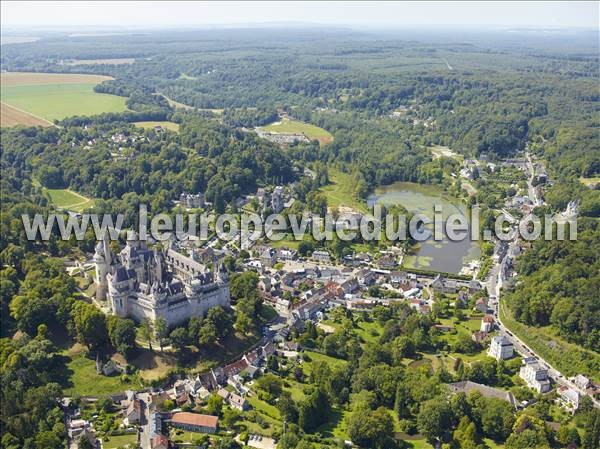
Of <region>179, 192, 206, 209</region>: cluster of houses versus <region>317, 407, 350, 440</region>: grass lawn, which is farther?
<region>179, 192, 206, 209</region>: cluster of houses

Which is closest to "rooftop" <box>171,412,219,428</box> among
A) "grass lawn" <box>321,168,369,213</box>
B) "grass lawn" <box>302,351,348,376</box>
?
"grass lawn" <box>302,351,348,376</box>

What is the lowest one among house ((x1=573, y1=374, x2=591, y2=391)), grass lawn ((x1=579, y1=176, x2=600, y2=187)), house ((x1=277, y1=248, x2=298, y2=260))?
house ((x1=573, y1=374, x2=591, y2=391))

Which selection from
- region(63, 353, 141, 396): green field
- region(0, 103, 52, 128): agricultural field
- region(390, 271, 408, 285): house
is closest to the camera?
region(63, 353, 141, 396): green field

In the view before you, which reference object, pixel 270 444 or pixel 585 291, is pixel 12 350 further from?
pixel 585 291

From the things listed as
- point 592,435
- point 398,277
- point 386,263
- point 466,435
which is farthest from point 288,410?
point 386,263

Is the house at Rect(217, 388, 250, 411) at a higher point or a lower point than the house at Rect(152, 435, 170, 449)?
lower

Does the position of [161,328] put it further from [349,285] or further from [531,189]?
[531,189]

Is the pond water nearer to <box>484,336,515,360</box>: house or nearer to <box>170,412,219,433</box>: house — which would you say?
<box>484,336,515,360</box>: house
